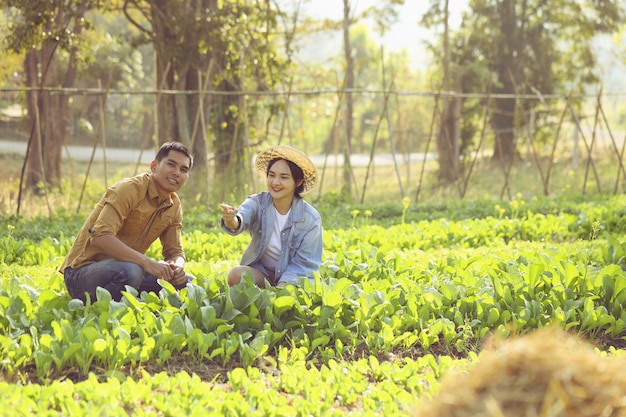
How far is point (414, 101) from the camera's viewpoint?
3762cm

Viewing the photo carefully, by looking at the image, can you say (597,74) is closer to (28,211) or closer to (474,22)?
(474,22)

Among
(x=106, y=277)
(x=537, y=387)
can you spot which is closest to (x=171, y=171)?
(x=106, y=277)

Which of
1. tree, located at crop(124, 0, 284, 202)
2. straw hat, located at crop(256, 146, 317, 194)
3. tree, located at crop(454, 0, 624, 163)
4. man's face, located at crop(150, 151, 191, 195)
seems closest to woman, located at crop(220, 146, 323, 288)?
straw hat, located at crop(256, 146, 317, 194)

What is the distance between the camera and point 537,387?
2.47 metres

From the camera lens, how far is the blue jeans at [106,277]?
4801 millimetres

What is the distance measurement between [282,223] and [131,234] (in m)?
1.01

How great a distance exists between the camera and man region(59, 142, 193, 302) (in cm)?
478

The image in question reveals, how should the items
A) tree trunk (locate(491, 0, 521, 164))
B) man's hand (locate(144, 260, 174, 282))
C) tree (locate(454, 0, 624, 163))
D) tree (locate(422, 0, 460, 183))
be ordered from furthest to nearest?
1. tree trunk (locate(491, 0, 521, 164))
2. tree (locate(454, 0, 624, 163))
3. tree (locate(422, 0, 460, 183))
4. man's hand (locate(144, 260, 174, 282))

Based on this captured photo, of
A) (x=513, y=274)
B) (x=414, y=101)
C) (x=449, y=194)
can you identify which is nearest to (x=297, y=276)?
(x=513, y=274)

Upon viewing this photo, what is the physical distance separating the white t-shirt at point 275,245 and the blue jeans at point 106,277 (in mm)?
867

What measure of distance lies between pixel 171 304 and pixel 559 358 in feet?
8.59

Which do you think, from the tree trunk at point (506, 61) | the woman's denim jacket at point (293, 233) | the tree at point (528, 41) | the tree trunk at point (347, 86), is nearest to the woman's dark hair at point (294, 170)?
the woman's denim jacket at point (293, 233)

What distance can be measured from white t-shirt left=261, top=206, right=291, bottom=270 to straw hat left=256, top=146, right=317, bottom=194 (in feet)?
0.93

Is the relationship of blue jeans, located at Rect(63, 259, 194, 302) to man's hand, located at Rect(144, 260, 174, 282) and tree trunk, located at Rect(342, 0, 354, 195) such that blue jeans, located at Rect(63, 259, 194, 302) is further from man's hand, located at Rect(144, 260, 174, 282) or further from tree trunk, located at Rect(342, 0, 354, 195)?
tree trunk, located at Rect(342, 0, 354, 195)
